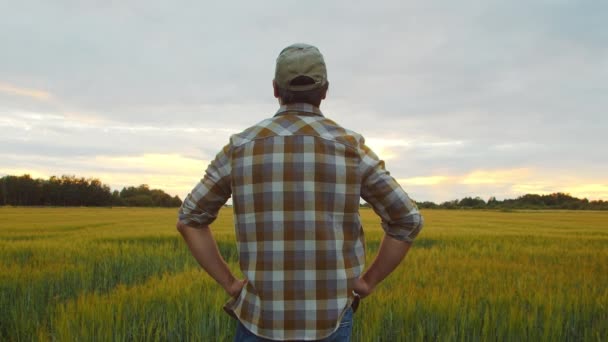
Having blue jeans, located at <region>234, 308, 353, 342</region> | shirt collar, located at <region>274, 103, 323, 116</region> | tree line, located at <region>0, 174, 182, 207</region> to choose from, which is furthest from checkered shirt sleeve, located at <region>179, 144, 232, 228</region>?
tree line, located at <region>0, 174, 182, 207</region>

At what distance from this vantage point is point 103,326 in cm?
410

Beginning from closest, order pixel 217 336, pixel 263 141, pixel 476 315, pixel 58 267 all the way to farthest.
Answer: pixel 263 141 < pixel 217 336 < pixel 476 315 < pixel 58 267

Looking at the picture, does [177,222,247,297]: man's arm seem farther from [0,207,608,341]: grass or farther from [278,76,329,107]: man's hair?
[0,207,608,341]: grass

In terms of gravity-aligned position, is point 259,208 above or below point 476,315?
above

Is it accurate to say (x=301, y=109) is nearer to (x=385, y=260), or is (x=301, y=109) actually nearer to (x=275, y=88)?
(x=275, y=88)

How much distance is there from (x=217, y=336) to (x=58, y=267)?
5067 mm

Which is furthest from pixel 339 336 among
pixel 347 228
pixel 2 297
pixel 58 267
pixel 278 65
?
pixel 58 267

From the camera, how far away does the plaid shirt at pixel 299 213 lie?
72.3 inches

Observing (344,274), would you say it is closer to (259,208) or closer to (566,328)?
(259,208)

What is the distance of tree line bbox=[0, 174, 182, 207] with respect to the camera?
81250 mm

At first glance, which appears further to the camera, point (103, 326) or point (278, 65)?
point (103, 326)

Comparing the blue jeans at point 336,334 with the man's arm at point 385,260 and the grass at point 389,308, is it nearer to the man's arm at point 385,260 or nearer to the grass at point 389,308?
the man's arm at point 385,260

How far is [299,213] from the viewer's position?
184 centimetres

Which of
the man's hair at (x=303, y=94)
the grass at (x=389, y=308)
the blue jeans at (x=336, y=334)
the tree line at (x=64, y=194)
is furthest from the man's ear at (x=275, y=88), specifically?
the tree line at (x=64, y=194)
